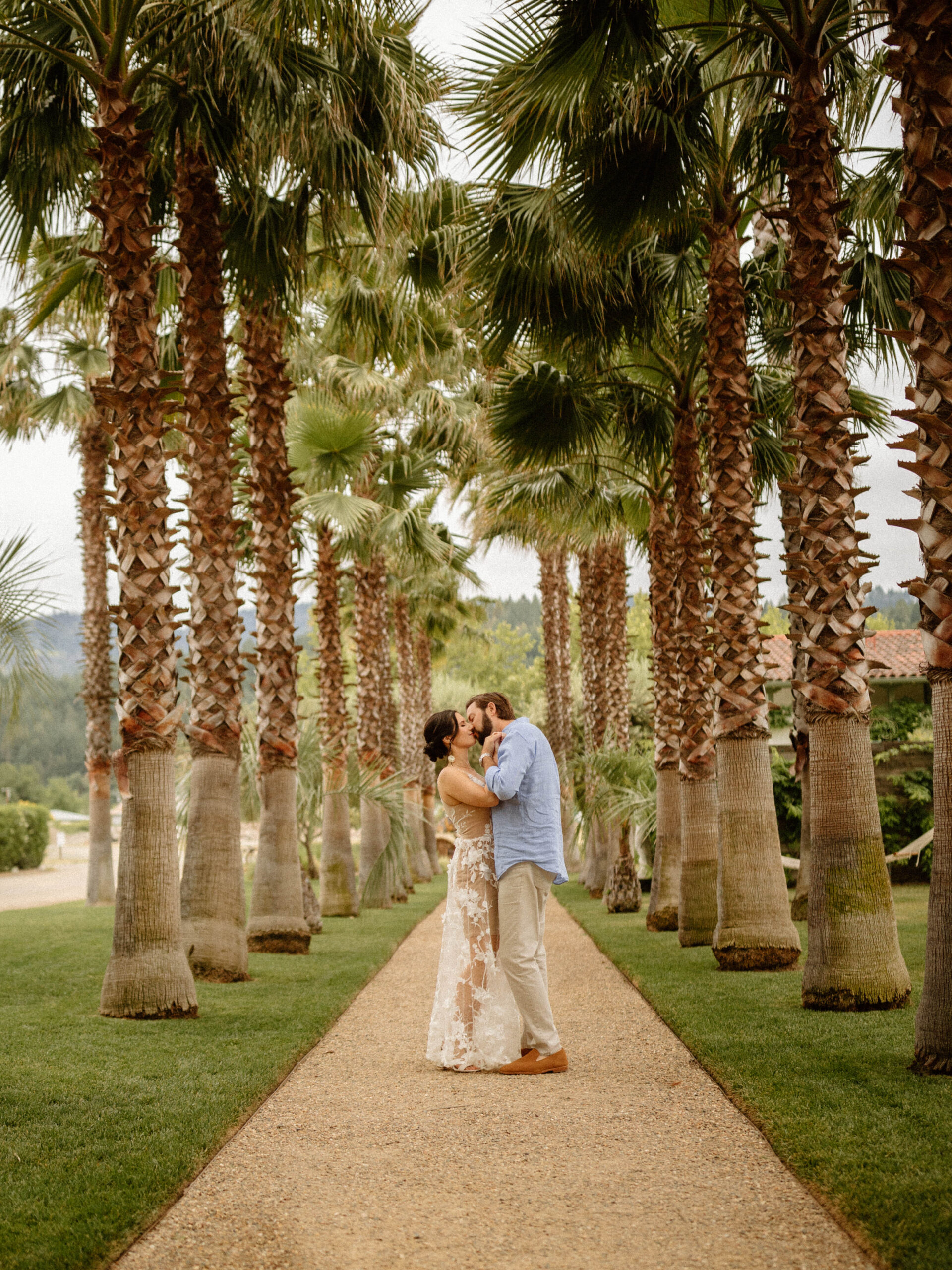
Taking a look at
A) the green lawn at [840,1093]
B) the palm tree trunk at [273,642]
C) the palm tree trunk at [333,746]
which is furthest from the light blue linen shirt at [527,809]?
the palm tree trunk at [333,746]

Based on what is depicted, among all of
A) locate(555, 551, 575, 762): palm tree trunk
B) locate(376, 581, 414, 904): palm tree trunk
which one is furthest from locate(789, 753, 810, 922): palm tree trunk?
locate(555, 551, 575, 762): palm tree trunk

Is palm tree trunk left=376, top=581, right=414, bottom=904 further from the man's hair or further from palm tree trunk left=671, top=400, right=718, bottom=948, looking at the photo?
the man's hair

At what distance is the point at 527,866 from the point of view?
6.62m

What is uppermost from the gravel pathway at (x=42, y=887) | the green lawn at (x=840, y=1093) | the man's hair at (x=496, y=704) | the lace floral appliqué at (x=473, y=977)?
the man's hair at (x=496, y=704)

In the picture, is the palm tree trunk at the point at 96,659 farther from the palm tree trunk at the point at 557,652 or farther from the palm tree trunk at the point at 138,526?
the palm tree trunk at the point at 138,526

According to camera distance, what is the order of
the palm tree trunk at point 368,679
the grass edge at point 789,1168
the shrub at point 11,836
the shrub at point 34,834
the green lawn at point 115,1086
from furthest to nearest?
the shrub at point 34,834, the shrub at point 11,836, the palm tree trunk at point 368,679, the green lawn at point 115,1086, the grass edge at point 789,1168

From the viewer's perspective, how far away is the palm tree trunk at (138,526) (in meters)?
8.40

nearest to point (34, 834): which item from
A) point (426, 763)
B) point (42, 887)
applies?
point (42, 887)

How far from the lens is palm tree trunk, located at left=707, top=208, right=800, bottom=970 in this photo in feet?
33.0

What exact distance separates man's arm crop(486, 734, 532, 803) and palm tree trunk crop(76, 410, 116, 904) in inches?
658

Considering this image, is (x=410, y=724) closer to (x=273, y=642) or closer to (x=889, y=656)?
(x=889, y=656)

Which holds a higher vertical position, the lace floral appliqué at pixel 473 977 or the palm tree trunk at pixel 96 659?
the palm tree trunk at pixel 96 659

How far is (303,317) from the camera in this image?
17047 mm

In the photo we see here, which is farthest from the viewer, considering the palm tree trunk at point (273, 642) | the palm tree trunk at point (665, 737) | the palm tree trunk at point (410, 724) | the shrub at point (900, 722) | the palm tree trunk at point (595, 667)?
the palm tree trunk at point (410, 724)
